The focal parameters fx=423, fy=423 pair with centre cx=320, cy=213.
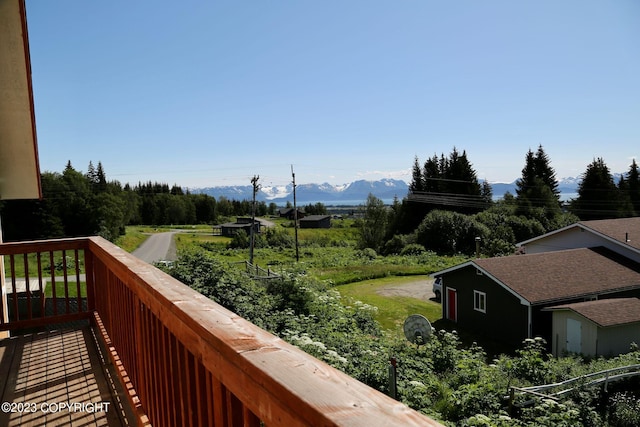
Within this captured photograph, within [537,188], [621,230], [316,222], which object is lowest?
[316,222]

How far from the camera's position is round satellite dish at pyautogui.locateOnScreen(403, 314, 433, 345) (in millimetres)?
11344

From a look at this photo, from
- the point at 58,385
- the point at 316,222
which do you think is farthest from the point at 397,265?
the point at 316,222

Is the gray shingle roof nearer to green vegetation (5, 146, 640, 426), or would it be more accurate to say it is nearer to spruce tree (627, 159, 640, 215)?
green vegetation (5, 146, 640, 426)

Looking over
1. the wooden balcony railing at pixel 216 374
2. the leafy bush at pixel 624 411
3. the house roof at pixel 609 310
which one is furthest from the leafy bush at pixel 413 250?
the wooden balcony railing at pixel 216 374

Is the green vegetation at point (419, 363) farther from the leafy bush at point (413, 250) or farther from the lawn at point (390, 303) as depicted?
the leafy bush at point (413, 250)

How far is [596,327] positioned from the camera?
13.1m

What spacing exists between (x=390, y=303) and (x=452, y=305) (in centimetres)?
325

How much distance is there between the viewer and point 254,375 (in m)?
0.86

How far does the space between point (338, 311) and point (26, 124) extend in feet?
27.9

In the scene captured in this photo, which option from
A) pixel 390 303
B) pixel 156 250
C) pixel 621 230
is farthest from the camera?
pixel 156 250

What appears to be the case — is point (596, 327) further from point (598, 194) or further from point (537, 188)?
point (598, 194)

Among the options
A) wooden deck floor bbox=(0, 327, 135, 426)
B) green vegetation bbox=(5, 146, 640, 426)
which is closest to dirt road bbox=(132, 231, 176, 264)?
green vegetation bbox=(5, 146, 640, 426)

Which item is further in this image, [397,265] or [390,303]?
[397,265]

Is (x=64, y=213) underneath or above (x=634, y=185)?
underneath
